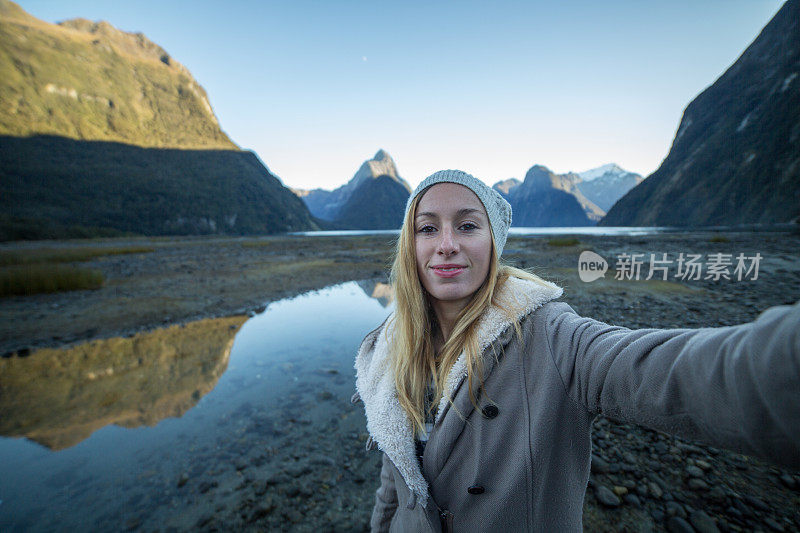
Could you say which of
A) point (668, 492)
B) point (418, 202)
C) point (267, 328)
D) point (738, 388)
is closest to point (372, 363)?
point (418, 202)

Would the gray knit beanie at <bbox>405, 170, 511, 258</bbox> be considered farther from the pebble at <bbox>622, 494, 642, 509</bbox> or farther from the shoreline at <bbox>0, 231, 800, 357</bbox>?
the shoreline at <bbox>0, 231, 800, 357</bbox>

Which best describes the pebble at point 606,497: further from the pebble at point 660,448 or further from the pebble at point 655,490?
the pebble at point 660,448

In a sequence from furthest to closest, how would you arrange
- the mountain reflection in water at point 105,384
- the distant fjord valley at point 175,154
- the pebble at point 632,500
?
the distant fjord valley at point 175,154
the mountain reflection in water at point 105,384
the pebble at point 632,500

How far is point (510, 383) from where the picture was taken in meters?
1.35

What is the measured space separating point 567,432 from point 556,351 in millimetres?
349

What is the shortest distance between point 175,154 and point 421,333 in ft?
412

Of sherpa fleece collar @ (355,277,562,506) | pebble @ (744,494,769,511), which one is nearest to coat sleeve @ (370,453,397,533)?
sherpa fleece collar @ (355,277,562,506)

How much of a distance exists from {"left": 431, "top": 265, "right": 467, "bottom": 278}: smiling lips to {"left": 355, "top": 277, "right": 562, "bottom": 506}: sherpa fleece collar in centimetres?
25

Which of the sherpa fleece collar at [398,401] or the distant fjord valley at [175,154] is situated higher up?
the distant fjord valley at [175,154]

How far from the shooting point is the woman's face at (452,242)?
1735 millimetres

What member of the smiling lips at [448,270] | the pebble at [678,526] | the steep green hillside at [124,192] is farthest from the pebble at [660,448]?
the steep green hillside at [124,192]

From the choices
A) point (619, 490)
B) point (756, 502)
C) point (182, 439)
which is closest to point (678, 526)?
point (619, 490)

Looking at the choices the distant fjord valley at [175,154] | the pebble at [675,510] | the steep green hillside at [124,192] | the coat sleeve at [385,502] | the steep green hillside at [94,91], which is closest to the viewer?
the coat sleeve at [385,502]
